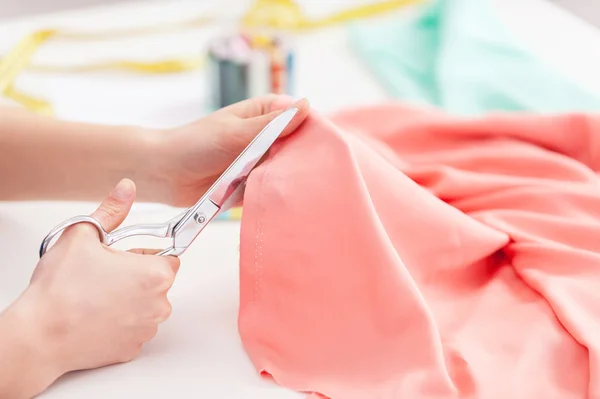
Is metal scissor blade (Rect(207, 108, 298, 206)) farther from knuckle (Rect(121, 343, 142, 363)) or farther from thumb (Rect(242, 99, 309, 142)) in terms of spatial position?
knuckle (Rect(121, 343, 142, 363))

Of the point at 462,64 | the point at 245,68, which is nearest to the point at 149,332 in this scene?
the point at 245,68

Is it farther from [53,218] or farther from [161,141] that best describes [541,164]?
[53,218]

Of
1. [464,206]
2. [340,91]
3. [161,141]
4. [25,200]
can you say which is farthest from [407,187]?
[340,91]

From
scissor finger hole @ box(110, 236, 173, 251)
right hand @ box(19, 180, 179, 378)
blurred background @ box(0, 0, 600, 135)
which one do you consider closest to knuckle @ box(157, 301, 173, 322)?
right hand @ box(19, 180, 179, 378)

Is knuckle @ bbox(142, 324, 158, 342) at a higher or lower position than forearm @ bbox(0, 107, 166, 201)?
lower

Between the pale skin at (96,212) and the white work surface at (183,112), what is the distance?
0.03m

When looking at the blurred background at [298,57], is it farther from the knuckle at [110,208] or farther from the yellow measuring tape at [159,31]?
the knuckle at [110,208]

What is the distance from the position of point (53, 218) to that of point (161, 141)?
6.3 inches

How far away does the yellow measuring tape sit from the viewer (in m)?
0.92

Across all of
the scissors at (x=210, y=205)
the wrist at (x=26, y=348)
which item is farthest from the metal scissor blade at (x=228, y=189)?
the wrist at (x=26, y=348)

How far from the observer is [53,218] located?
0.68 metres

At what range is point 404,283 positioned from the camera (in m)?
0.47

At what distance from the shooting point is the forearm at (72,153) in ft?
1.99

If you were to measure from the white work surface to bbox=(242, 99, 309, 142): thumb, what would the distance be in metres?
0.13
